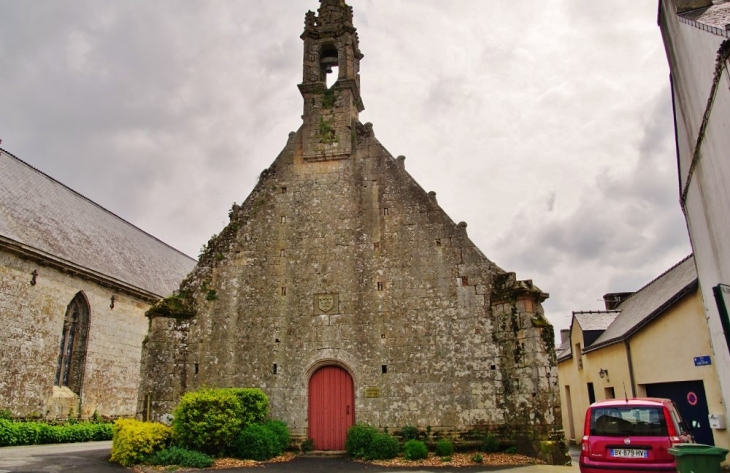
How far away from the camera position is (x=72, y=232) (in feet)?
72.5

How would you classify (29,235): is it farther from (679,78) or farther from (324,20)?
(679,78)

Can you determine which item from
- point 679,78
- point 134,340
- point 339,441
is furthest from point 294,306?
point 134,340

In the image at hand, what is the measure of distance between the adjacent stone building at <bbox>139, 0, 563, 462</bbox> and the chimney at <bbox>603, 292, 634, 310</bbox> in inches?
600

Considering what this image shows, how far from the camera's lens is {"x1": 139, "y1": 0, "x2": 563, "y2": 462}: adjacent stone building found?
40.8ft

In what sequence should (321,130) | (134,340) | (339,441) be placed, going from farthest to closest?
(134,340)
(321,130)
(339,441)

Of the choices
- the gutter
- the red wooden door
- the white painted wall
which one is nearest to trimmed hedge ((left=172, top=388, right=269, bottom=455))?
the red wooden door

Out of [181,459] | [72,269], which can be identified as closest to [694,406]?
[181,459]

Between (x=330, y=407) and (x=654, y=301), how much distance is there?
11.4 metres

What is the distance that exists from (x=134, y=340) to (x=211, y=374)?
39.3 feet

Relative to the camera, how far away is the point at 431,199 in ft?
46.3

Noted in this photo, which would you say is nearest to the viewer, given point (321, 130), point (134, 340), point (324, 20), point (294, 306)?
point (294, 306)

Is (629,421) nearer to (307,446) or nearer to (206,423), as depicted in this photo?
(307,446)

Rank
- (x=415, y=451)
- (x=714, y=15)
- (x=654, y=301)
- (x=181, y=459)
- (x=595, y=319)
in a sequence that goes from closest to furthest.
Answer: (x=714, y=15), (x=181, y=459), (x=415, y=451), (x=654, y=301), (x=595, y=319)

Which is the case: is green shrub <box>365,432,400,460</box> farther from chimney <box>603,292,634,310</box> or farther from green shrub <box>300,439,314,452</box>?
chimney <box>603,292,634,310</box>
